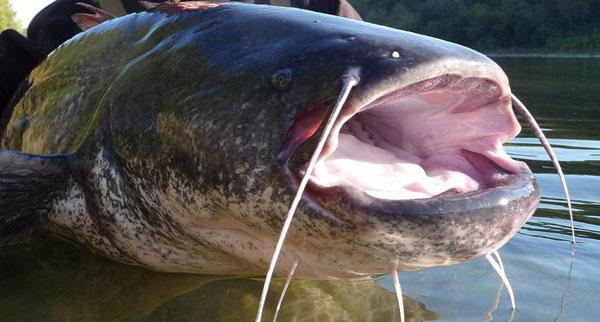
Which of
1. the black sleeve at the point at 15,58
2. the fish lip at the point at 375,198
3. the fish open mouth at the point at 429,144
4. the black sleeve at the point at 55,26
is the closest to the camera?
the fish lip at the point at 375,198

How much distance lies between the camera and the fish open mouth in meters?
1.59

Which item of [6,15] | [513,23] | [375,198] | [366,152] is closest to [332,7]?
[366,152]

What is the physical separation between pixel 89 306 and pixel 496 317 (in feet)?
4.44

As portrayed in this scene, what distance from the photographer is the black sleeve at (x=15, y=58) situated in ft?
12.2

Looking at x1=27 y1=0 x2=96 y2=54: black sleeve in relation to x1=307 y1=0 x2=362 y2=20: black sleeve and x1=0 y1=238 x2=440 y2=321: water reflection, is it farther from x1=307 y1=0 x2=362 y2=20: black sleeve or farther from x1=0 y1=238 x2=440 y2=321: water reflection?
x1=0 y1=238 x2=440 y2=321: water reflection

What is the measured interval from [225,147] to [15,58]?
98.1 inches

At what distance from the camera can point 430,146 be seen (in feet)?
5.93

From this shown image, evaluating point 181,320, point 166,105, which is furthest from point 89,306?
point 166,105

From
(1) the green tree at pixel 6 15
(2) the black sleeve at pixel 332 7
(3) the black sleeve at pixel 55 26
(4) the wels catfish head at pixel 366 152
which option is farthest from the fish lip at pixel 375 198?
(1) the green tree at pixel 6 15

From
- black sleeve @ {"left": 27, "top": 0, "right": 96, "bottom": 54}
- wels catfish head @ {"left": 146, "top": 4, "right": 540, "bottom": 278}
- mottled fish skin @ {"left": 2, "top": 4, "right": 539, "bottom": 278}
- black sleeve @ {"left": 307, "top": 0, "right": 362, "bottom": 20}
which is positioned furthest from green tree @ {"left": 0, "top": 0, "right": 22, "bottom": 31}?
wels catfish head @ {"left": 146, "top": 4, "right": 540, "bottom": 278}

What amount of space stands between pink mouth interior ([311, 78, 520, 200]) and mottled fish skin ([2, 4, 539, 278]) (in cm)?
10

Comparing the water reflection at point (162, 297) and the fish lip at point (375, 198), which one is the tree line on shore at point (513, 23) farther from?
the fish lip at point (375, 198)

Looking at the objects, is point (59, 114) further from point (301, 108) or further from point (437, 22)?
point (437, 22)

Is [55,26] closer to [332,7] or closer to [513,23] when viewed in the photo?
[332,7]
